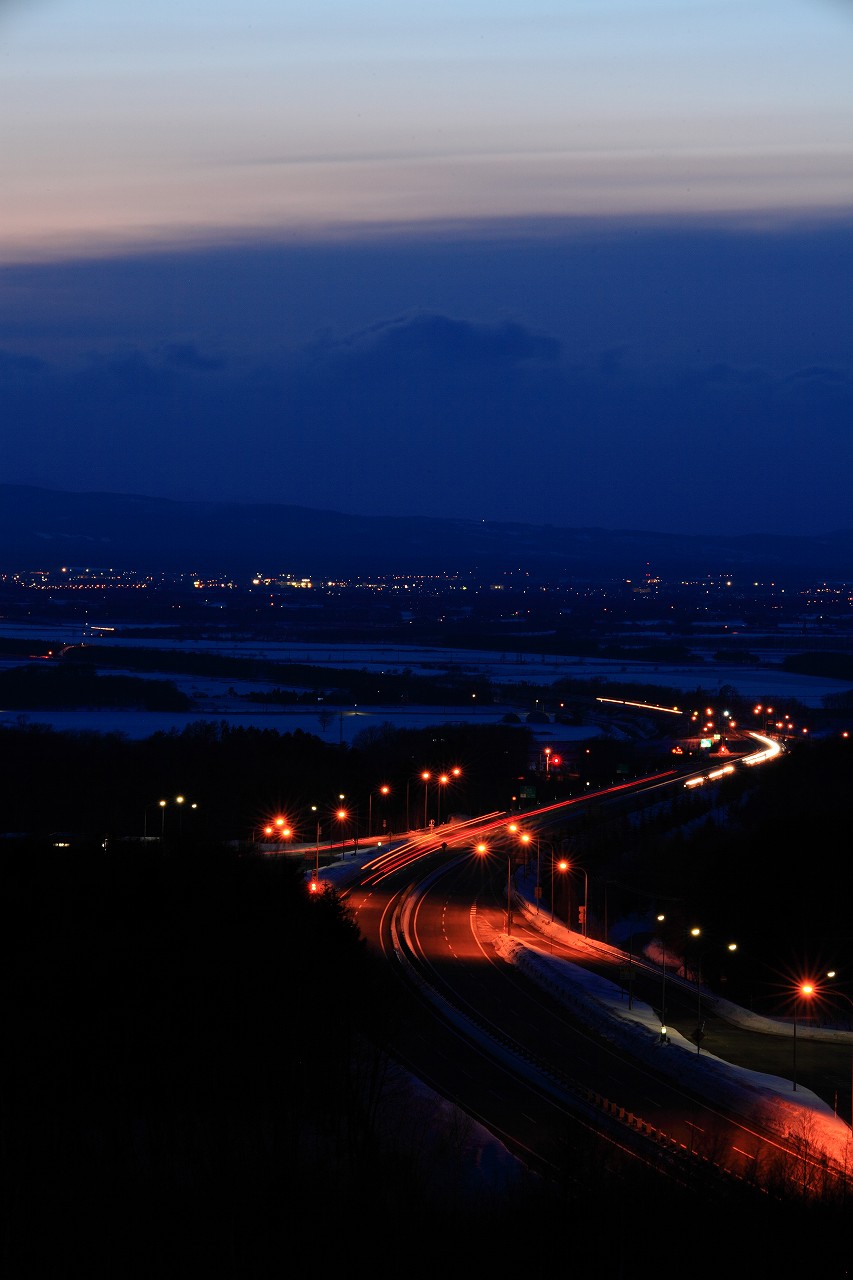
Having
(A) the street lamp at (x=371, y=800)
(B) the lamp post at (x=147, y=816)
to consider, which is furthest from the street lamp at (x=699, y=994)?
(A) the street lamp at (x=371, y=800)

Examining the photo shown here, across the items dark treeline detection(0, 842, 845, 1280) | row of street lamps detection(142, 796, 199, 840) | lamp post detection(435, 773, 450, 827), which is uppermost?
dark treeline detection(0, 842, 845, 1280)

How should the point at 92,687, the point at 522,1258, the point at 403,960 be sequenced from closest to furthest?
the point at 522,1258 < the point at 403,960 < the point at 92,687

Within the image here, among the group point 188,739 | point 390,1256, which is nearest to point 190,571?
point 188,739

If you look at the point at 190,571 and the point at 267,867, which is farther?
the point at 190,571

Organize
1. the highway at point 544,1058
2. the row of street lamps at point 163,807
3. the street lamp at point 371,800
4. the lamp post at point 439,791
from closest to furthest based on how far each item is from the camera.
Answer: the highway at point 544,1058 < the row of street lamps at point 163,807 < the street lamp at point 371,800 < the lamp post at point 439,791

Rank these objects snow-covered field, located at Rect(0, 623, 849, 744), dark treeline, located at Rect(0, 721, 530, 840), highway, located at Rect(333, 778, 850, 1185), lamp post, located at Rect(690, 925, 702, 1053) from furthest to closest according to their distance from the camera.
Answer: snow-covered field, located at Rect(0, 623, 849, 744) → dark treeline, located at Rect(0, 721, 530, 840) → lamp post, located at Rect(690, 925, 702, 1053) → highway, located at Rect(333, 778, 850, 1185)

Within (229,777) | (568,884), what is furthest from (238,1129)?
(229,777)

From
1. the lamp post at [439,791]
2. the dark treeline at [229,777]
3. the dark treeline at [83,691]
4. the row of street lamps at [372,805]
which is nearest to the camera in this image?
the row of street lamps at [372,805]

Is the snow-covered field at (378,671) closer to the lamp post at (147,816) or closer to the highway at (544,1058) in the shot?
the lamp post at (147,816)

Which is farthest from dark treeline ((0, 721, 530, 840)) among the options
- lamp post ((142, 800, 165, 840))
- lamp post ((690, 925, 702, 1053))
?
lamp post ((690, 925, 702, 1053))

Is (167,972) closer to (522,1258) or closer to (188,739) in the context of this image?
(522,1258)

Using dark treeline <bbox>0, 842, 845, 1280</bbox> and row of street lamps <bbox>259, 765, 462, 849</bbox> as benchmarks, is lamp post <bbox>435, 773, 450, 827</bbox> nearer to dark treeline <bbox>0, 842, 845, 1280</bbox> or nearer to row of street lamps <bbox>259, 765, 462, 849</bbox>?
row of street lamps <bbox>259, 765, 462, 849</bbox>
